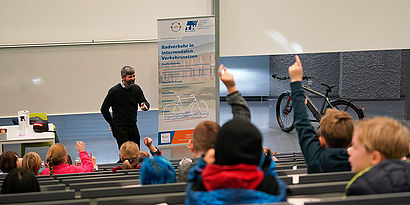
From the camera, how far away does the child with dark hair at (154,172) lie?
2621 millimetres

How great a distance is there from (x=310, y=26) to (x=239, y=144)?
6.93 meters

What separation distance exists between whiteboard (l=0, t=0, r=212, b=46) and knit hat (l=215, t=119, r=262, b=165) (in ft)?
20.9

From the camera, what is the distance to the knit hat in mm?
1754

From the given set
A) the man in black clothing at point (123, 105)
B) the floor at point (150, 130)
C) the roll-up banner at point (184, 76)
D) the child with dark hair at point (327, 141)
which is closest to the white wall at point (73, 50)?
the roll-up banner at point (184, 76)

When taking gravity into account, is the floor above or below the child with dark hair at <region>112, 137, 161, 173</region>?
below

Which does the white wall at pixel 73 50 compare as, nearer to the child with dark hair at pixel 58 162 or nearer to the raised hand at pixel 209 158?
the child with dark hair at pixel 58 162

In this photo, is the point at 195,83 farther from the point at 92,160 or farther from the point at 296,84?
the point at 296,84

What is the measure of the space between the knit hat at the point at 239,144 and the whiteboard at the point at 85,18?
20.9 ft

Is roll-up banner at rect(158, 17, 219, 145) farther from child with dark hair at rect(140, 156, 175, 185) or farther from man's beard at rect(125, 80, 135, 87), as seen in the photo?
child with dark hair at rect(140, 156, 175, 185)

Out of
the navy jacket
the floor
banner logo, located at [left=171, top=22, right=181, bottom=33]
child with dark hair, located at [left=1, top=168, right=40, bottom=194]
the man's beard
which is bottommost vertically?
the floor

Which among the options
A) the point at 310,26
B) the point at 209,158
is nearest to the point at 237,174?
the point at 209,158

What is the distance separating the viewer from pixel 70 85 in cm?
795

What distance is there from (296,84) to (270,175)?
1.28 m

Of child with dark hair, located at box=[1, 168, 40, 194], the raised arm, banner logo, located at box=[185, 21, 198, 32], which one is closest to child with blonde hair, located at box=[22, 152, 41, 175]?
child with dark hair, located at box=[1, 168, 40, 194]
